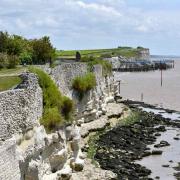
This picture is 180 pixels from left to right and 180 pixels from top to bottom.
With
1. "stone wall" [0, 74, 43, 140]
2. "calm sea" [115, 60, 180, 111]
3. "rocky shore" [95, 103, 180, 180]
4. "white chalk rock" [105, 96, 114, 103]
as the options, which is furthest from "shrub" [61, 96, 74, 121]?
"calm sea" [115, 60, 180, 111]

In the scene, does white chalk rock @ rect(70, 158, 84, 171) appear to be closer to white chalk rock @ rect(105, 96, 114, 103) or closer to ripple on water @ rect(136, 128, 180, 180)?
ripple on water @ rect(136, 128, 180, 180)

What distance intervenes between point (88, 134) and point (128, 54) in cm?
12197

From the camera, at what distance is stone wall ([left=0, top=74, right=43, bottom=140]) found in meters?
24.3

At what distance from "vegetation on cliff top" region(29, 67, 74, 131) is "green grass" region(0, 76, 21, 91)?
115 centimetres

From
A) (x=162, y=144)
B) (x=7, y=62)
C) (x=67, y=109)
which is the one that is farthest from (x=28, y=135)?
(x=162, y=144)

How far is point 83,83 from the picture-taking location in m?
46.3

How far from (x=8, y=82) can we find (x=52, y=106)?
3064 mm

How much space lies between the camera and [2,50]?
162 feet

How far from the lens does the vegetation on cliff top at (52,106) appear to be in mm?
30328

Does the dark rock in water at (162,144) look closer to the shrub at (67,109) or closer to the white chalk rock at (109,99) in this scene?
the shrub at (67,109)

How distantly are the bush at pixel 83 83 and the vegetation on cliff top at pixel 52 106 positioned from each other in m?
10.5

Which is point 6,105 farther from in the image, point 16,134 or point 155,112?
point 155,112

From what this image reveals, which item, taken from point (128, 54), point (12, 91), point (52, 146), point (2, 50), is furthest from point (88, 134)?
point (128, 54)

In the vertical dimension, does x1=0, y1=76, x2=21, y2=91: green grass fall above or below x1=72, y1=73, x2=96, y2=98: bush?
above
